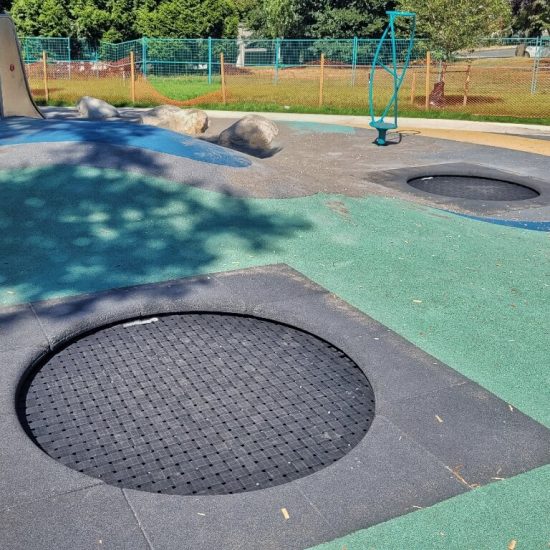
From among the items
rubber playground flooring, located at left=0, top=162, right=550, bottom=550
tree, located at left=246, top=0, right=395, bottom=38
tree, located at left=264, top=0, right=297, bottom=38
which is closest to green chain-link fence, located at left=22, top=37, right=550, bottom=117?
tree, located at left=246, top=0, right=395, bottom=38

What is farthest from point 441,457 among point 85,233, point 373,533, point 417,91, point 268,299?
point 417,91

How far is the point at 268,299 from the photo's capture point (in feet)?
18.3

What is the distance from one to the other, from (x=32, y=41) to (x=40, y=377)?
101 ft

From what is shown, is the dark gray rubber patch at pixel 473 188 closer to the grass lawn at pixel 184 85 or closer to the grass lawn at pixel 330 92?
the grass lawn at pixel 330 92

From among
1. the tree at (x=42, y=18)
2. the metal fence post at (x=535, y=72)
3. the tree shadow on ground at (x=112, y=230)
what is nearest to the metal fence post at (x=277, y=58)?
the metal fence post at (x=535, y=72)

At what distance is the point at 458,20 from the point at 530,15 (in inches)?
1130

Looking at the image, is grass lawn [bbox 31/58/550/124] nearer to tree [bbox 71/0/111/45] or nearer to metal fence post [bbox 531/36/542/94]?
metal fence post [bbox 531/36/542/94]

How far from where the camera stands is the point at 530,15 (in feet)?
153

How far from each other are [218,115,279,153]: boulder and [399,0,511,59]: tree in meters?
11.0

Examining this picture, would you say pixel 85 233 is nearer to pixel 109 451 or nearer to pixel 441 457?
pixel 109 451

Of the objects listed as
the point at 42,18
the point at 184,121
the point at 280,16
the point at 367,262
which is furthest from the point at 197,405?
the point at 280,16

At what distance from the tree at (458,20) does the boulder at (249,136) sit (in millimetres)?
10999

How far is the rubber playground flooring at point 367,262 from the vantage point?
3176 millimetres

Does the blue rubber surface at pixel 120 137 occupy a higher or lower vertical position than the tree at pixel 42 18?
lower
